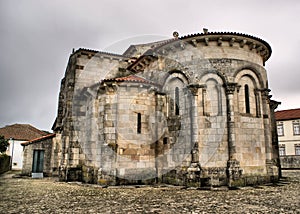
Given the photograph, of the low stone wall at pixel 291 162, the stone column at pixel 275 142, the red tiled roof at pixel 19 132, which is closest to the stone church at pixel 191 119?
the stone column at pixel 275 142

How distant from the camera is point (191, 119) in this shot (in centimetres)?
1071

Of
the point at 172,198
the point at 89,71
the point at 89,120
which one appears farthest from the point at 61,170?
the point at 172,198

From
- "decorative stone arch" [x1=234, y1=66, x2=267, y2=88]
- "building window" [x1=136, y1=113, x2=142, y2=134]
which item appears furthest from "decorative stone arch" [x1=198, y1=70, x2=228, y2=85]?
"building window" [x1=136, y1=113, x2=142, y2=134]

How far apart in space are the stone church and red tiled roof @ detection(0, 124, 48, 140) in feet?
87.6

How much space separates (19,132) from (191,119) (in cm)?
3259

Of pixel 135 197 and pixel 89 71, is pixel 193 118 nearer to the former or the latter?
pixel 135 197

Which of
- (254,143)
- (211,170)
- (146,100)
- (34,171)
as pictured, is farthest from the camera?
(34,171)

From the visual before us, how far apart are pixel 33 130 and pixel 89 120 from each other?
96.6 ft

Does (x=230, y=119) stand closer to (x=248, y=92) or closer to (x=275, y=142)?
(x=248, y=92)

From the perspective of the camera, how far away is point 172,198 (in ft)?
25.0


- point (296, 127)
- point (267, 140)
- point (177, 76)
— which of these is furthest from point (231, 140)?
point (296, 127)

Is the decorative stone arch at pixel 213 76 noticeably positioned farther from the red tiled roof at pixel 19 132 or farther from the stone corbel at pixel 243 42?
the red tiled roof at pixel 19 132

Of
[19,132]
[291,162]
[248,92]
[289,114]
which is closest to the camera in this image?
[248,92]

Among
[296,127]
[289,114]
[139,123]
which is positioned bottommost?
[139,123]
